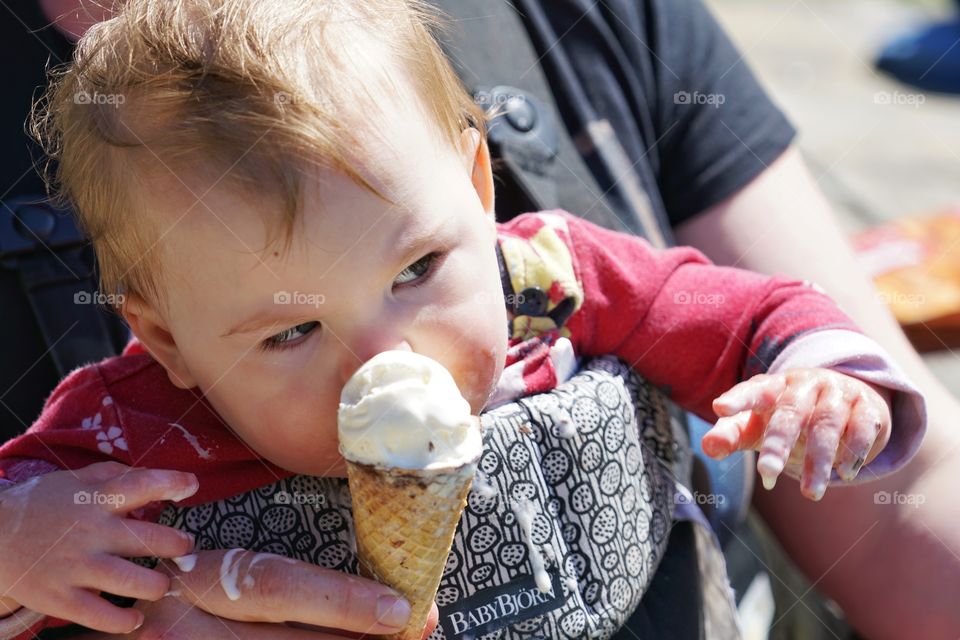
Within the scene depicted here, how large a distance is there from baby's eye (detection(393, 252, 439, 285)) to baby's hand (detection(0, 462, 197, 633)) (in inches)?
12.4

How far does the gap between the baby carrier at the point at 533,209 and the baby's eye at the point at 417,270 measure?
0.73ft

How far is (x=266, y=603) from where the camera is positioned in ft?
3.66

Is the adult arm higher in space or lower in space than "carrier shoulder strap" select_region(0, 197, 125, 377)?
lower

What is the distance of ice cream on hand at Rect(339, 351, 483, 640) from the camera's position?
100 cm

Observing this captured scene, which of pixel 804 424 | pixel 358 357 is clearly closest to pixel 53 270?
pixel 358 357

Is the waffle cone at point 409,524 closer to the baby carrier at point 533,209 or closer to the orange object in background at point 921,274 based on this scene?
the baby carrier at point 533,209

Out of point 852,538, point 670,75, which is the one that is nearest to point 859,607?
point 852,538

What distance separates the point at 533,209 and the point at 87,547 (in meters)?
0.76

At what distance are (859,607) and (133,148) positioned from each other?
49.1 inches

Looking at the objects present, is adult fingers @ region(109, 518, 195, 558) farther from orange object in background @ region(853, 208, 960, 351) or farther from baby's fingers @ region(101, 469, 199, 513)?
orange object in background @ region(853, 208, 960, 351)

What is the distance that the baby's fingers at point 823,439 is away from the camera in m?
1.10

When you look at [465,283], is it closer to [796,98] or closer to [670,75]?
[670,75]

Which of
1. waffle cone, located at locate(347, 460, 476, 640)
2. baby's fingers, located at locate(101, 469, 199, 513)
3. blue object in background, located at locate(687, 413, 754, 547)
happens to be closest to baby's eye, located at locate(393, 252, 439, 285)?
waffle cone, located at locate(347, 460, 476, 640)

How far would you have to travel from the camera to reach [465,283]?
115 cm
